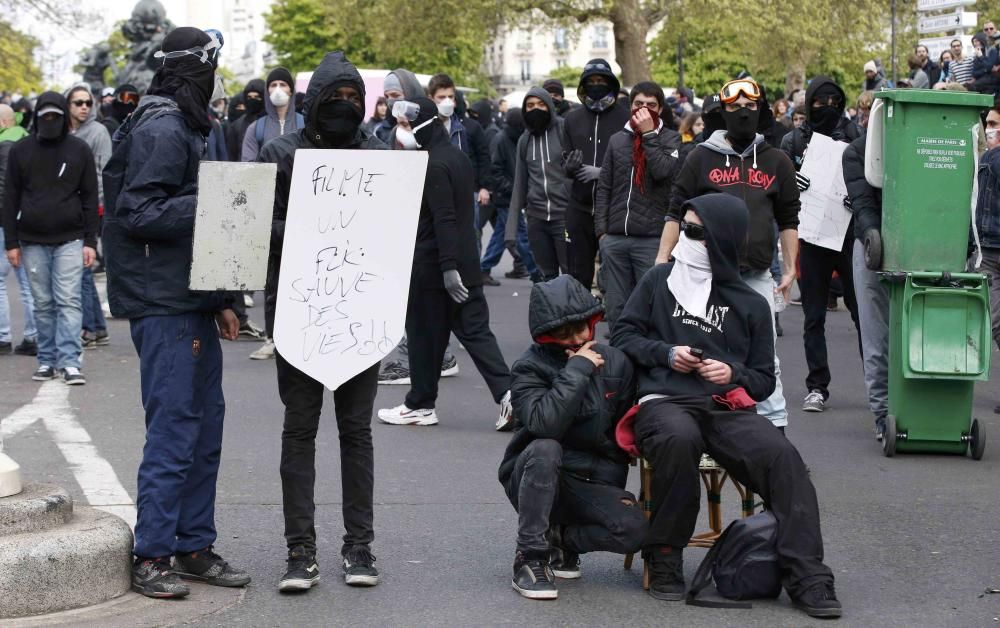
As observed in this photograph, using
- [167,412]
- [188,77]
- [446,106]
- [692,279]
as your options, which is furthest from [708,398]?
[446,106]

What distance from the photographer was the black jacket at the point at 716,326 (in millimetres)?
6004

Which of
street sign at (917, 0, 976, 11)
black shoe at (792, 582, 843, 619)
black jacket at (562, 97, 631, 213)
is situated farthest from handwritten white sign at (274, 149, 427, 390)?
street sign at (917, 0, 976, 11)

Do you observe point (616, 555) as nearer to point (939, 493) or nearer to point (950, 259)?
point (939, 493)

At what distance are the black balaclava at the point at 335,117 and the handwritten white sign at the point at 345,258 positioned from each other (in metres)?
0.10

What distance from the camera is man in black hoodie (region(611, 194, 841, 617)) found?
18.5ft

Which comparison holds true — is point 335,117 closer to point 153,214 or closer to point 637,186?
point 153,214

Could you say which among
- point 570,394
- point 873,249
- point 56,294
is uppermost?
point 873,249

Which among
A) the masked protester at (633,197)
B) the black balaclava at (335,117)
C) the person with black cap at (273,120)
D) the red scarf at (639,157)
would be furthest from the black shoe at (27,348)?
the black balaclava at (335,117)

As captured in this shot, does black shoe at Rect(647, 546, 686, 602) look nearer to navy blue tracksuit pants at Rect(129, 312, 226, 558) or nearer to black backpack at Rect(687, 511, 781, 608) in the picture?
black backpack at Rect(687, 511, 781, 608)

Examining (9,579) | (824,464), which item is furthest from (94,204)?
(9,579)

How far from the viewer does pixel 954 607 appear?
572cm

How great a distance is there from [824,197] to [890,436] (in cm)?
198

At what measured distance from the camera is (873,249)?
854 centimetres

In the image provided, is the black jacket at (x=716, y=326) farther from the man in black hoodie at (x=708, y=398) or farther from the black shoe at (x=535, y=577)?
the black shoe at (x=535, y=577)
